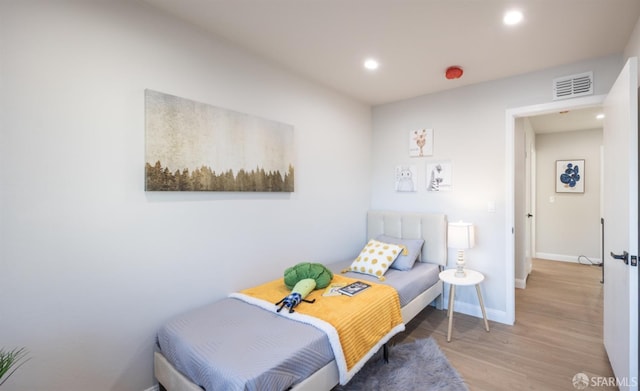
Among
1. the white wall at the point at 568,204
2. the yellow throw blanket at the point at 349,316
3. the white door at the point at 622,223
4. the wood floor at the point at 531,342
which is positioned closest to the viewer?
the white door at the point at 622,223

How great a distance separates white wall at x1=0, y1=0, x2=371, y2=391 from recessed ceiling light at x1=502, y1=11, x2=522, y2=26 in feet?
6.08

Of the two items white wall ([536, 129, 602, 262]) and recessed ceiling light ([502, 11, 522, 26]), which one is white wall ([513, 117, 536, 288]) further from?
recessed ceiling light ([502, 11, 522, 26])

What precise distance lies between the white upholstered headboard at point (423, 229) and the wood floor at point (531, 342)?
65 cm

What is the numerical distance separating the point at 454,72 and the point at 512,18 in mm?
762

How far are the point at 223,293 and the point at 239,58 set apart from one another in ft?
6.01

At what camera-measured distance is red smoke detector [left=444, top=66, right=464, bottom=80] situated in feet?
8.82

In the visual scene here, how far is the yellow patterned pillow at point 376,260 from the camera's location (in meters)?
2.77

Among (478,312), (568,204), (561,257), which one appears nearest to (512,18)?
(478,312)

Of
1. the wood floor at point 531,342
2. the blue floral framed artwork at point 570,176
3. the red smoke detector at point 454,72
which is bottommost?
the wood floor at point 531,342

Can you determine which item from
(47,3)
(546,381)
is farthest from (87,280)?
(546,381)

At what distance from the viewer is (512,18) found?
76.5 inches

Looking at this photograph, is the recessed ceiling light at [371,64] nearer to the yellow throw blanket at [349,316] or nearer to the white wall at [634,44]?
the white wall at [634,44]

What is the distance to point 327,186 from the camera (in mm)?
3203

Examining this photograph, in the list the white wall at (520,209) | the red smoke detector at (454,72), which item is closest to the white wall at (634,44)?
the red smoke detector at (454,72)
